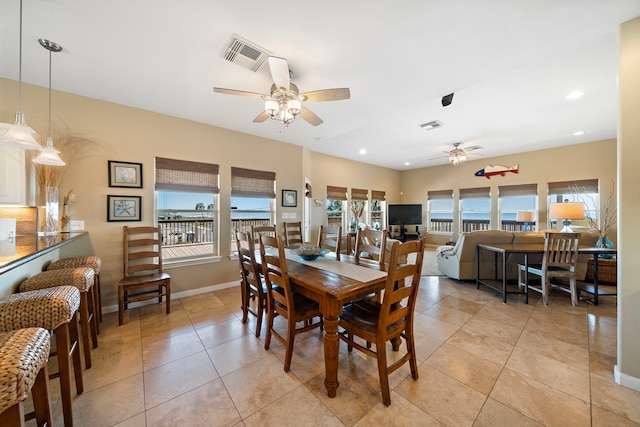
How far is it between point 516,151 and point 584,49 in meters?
4.42

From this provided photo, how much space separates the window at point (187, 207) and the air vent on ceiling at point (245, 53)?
1.92m

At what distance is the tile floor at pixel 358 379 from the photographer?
1461mm

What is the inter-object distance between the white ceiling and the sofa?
6.33 feet

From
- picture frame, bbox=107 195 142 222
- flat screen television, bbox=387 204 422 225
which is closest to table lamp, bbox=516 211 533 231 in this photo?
flat screen television, bbox=387 204 422 225

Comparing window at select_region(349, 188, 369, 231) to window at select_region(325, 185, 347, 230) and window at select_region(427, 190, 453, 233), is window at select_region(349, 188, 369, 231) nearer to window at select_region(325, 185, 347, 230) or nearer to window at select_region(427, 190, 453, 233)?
window at select_region(325, 185, 347, 230)

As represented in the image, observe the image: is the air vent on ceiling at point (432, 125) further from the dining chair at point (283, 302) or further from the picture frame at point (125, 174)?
the picture frame at point (125, 174)

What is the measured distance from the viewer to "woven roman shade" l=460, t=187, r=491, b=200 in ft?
21.5

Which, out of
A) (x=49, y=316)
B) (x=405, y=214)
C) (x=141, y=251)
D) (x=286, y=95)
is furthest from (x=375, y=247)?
(x=405, y=214)

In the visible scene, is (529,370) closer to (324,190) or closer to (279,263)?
(279,263)

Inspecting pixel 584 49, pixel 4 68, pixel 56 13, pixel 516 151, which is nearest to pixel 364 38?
pixel 584 49

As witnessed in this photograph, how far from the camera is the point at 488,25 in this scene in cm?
175

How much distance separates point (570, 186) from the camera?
529 cm

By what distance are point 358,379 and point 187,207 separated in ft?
10.8

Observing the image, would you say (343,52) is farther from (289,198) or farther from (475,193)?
(475,193)
